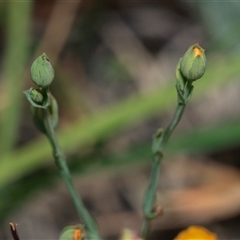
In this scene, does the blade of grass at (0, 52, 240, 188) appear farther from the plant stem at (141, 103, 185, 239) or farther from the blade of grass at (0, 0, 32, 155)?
the plant stem at (141, 103, 185, 239)

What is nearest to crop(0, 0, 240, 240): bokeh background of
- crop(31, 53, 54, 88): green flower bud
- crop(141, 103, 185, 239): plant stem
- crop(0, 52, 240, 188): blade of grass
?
crop(0, 52, 240, 188): blade of grass

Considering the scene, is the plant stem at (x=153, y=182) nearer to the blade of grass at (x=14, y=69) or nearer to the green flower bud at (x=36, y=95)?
the green flower bud at (x=36, y=95)

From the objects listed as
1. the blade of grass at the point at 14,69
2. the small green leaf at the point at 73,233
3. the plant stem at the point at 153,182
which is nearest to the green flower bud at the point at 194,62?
the plant stem at the point at 153,182

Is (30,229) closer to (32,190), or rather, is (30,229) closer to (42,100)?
(32,190)

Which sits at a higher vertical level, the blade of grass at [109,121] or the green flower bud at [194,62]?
the blade of grass at [109,121]

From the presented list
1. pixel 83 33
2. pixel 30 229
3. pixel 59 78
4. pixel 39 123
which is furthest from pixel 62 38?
pixel 39 123

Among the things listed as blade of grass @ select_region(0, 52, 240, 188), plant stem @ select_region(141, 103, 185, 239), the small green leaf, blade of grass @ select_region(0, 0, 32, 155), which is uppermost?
blade of grass @ select_region(0, 0, 32, 155)

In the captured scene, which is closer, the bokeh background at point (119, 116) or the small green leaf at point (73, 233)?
the small green leaf at point (73, 233)

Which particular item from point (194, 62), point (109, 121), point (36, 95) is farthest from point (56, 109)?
point (109, 121)

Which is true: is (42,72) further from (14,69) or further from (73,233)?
(14,69)
